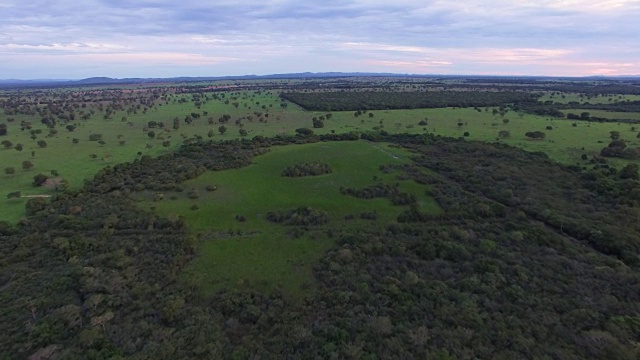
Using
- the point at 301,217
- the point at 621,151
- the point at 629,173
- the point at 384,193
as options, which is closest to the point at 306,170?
the point at 384,193

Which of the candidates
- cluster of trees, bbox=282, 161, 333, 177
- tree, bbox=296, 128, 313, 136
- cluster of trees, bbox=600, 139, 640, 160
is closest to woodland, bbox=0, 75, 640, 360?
cluster of trees, bbox=282, 161, 333, 177

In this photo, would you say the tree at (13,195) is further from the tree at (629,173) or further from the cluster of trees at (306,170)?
the tree at (629,173)

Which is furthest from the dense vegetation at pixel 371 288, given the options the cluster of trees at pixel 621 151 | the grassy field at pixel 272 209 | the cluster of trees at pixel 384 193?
the cluster of trees at pixel 621 151

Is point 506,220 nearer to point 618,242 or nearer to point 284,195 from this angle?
point 618,242

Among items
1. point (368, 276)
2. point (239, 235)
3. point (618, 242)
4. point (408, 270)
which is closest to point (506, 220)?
point (618, 242)

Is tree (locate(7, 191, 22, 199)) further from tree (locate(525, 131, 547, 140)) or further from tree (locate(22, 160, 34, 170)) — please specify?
tree (locate(525, 131, 547, 140))

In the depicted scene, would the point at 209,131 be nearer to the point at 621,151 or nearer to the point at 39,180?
the point at 39,180
